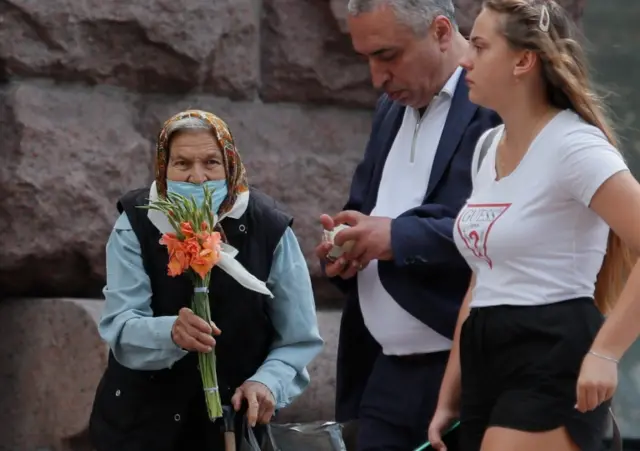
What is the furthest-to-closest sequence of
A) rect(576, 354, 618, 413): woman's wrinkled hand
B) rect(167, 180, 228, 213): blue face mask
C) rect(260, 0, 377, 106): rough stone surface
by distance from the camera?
1. rect(260, 0, 377, 106): rough stone surface
2. rect(167, 180, 228, 213): blue face mask
3. rect(576, 354, 618, 413): woman's wrinkled hand

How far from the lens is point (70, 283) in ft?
14.7

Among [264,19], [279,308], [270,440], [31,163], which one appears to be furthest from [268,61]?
[270,440]

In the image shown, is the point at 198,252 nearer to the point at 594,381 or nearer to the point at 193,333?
the point at 193,333

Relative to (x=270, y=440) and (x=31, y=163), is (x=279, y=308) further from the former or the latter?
(x=31, y=163)

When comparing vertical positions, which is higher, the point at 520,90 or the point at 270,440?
the point at 520,90

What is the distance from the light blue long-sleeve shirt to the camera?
136 inches

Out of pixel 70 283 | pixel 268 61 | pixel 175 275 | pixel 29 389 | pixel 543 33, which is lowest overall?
pixel 29 389

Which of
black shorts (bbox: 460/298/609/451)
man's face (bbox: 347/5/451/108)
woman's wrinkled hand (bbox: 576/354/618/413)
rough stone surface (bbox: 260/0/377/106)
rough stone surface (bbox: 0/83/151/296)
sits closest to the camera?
woman's wrinkled hand (bbox: 576/354/618/413)

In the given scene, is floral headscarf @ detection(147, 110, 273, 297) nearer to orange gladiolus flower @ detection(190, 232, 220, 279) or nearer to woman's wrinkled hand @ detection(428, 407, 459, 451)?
orange gladiolus flower @ detection(190, 232, 220, 279)

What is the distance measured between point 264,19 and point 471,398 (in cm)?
193

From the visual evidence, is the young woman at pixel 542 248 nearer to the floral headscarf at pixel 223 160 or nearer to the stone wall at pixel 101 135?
the floral headscarf at pixel 223 160

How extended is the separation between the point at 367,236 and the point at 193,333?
1.59 ft

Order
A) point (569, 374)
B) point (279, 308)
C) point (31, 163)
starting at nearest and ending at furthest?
point (569, 374), point (279, 308), point (31, 163)

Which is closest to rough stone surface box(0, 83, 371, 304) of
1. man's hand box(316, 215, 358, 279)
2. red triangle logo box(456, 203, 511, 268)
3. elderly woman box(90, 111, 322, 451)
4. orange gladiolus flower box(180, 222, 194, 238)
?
elderly woman box(90, 111, 322, 451)
